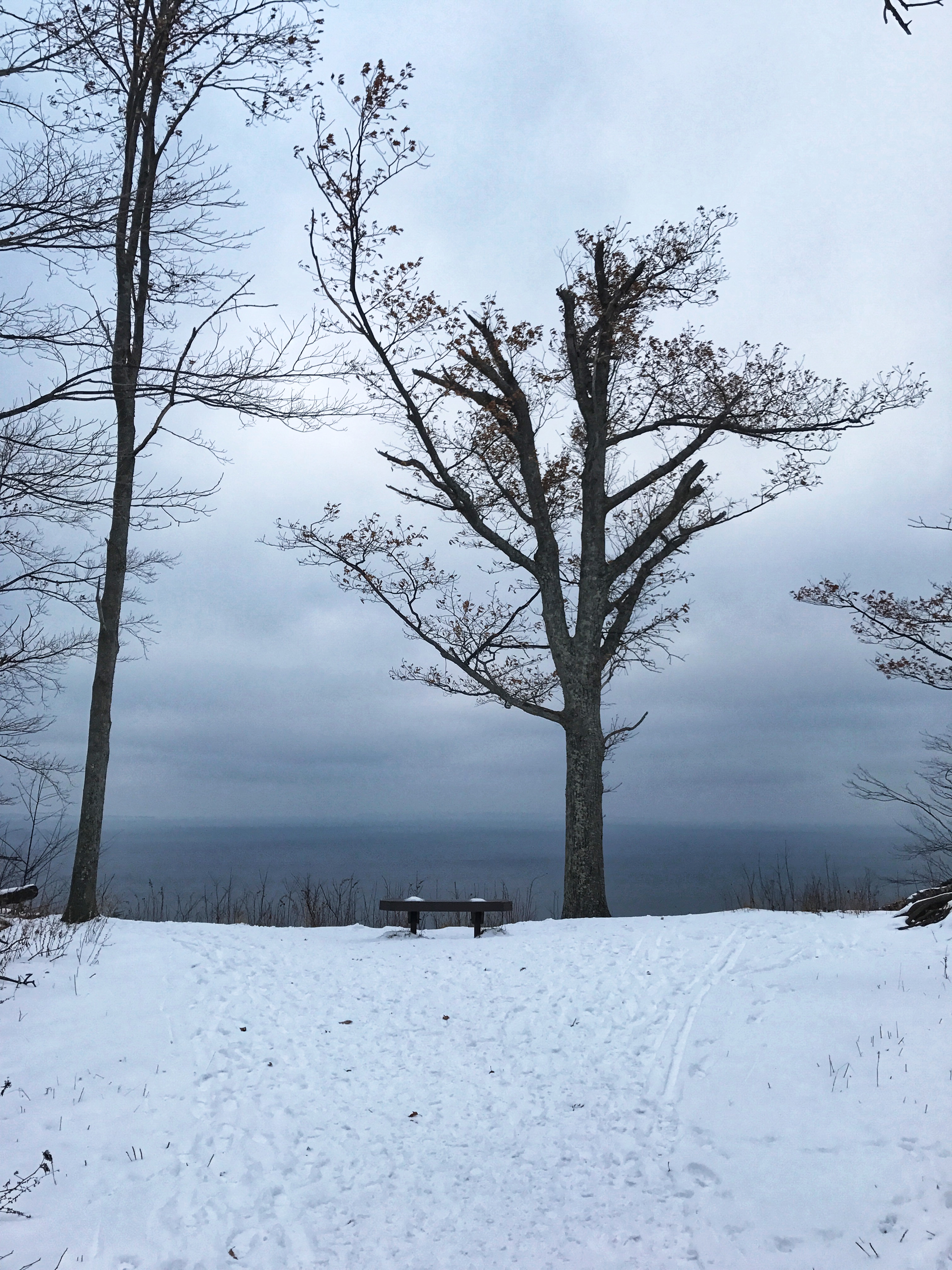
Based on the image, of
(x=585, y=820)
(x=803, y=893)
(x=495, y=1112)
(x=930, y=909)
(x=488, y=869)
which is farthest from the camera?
(x=488, y=869)

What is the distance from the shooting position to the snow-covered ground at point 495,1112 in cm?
377

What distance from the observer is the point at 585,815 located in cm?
1116

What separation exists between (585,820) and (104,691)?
658 centimetres

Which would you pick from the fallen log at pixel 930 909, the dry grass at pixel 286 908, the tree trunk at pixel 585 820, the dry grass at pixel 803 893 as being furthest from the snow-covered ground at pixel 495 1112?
the dry grass at pixel 286 908

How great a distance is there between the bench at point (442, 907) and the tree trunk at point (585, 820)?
115cm

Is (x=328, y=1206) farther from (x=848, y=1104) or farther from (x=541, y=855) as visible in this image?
(x=541, y=855)

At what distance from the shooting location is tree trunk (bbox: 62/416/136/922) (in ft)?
29.6

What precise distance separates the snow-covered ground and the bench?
232 cm

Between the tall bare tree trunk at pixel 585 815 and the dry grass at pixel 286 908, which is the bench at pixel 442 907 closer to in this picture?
the dry grass at pixel 286 908

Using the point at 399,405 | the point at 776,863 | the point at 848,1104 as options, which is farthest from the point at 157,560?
the point at 776,863

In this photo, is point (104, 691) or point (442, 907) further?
point (442, 907)

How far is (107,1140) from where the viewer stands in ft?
14.7

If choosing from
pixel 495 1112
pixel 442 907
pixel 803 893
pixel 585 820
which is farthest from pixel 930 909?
pixel 442 907

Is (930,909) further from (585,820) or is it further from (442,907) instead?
(442,907)
